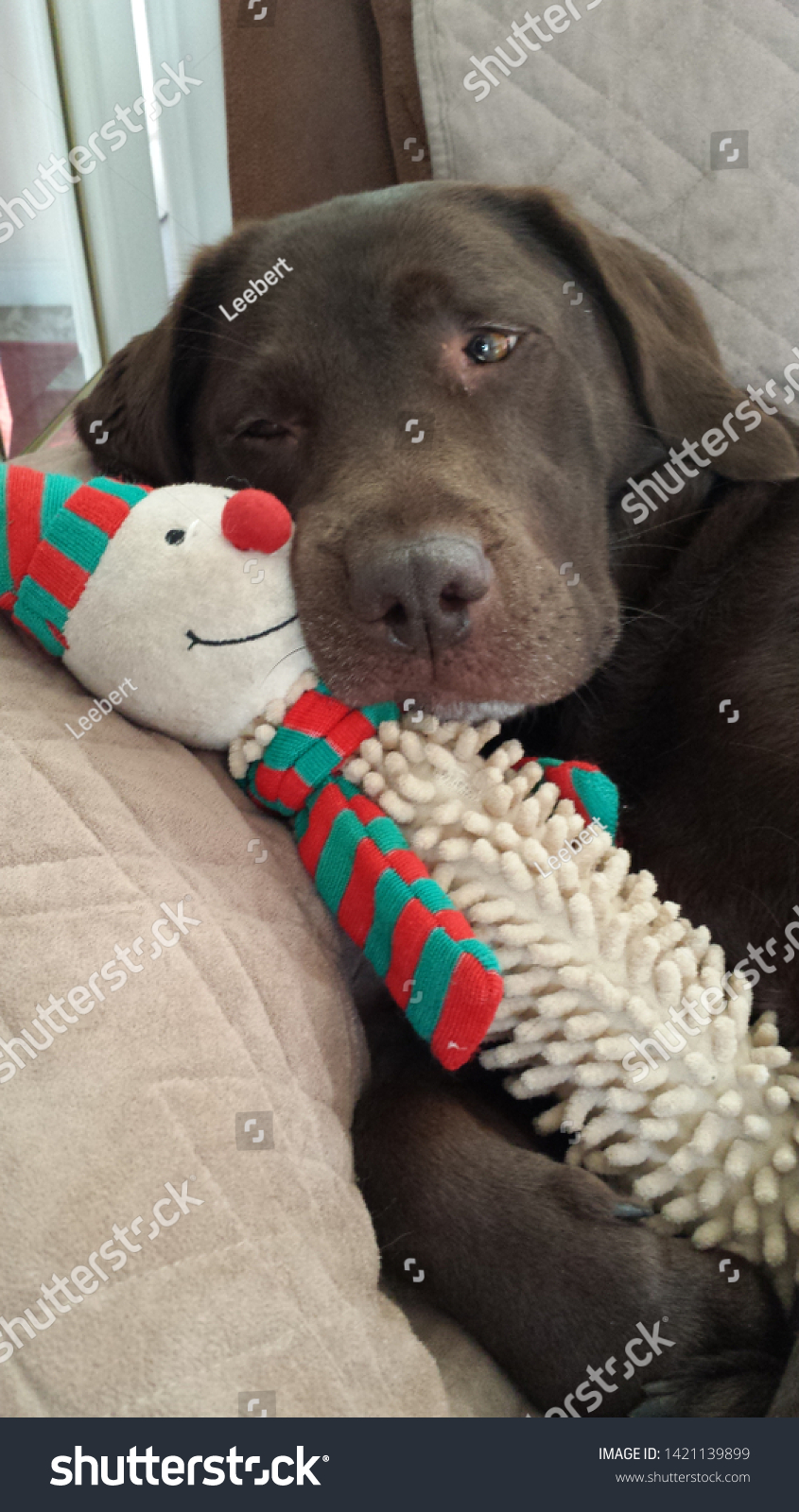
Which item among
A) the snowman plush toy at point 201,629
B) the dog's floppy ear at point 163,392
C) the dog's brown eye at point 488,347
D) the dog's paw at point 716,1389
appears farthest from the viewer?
the dog's floppy ear at point 163,392

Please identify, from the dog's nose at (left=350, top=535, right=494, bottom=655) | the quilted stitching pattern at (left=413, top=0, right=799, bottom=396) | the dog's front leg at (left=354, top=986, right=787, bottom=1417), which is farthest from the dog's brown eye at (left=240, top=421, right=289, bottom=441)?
the dog's front leg at (left=354, top=986, right=787, bottom=1417)

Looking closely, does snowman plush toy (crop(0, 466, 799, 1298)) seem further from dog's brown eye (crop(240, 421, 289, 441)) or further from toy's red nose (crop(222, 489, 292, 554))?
dog's brown eye (crop(240, 421, 289, 441))

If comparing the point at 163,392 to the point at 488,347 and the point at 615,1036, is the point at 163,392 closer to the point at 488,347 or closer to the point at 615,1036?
the point at 488,347

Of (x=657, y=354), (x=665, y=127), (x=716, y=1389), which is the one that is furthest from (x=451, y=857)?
(x=665, y=127)

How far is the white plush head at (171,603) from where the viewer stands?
1004 millimetres

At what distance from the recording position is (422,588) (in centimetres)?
102

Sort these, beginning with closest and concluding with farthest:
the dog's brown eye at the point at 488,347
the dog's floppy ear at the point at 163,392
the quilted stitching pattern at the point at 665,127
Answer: the dog's brown eye at the point at 488,347 → the dog's floppy ear at the point at 163,392 → the quilted stitching pattern at the point at 665,127

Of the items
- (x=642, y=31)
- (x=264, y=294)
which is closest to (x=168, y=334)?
(x=264, y=294)

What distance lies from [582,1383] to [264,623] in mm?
694

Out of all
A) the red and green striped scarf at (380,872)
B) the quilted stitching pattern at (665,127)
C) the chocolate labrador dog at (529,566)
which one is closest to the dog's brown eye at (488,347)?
the chocolate labrador dog at (529,566)

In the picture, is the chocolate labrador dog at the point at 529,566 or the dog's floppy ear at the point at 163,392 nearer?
the chocolate labrador dog at the point at 529,566

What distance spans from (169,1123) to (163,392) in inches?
40.1

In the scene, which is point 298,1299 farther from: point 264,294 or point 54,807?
point 264,294

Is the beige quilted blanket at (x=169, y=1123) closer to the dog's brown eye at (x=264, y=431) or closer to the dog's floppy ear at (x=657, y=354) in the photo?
the dog's brown eye at (x=264, y=431)
